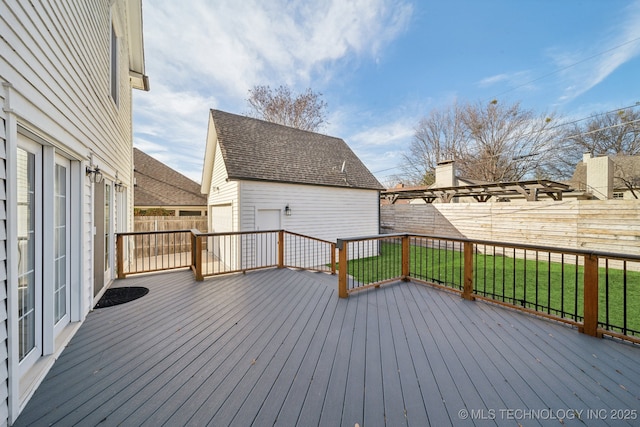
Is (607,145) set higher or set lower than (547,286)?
higher

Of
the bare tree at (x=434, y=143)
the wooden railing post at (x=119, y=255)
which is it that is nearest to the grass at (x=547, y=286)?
the wooden railing post at (x=119, y=255)

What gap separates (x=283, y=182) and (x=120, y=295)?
5.30 metres

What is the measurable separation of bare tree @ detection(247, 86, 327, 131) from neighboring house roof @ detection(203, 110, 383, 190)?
516cm

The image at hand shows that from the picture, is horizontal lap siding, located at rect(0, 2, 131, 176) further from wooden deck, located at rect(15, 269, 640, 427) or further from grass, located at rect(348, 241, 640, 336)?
grass, located at rect(348, 241, 640, 336)

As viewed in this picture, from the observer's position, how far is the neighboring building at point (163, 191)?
1191cm

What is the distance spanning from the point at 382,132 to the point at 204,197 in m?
14.0

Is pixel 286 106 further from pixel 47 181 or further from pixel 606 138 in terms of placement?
pixel 606 138

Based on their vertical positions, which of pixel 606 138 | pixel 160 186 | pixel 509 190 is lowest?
pixel 509 190

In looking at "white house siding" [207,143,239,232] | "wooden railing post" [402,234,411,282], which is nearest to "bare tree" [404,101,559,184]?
"white house siding" [207,143,239,232]

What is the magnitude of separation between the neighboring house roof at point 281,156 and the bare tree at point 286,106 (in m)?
5.16

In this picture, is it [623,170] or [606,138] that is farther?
[606,138]

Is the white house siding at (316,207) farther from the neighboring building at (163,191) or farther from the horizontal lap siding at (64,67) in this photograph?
the neighboring building at (163,191)

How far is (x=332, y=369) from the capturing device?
2125 millimetres

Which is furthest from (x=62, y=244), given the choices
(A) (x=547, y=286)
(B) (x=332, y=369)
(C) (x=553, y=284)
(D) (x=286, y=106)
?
(D) (x=286, y=106)
